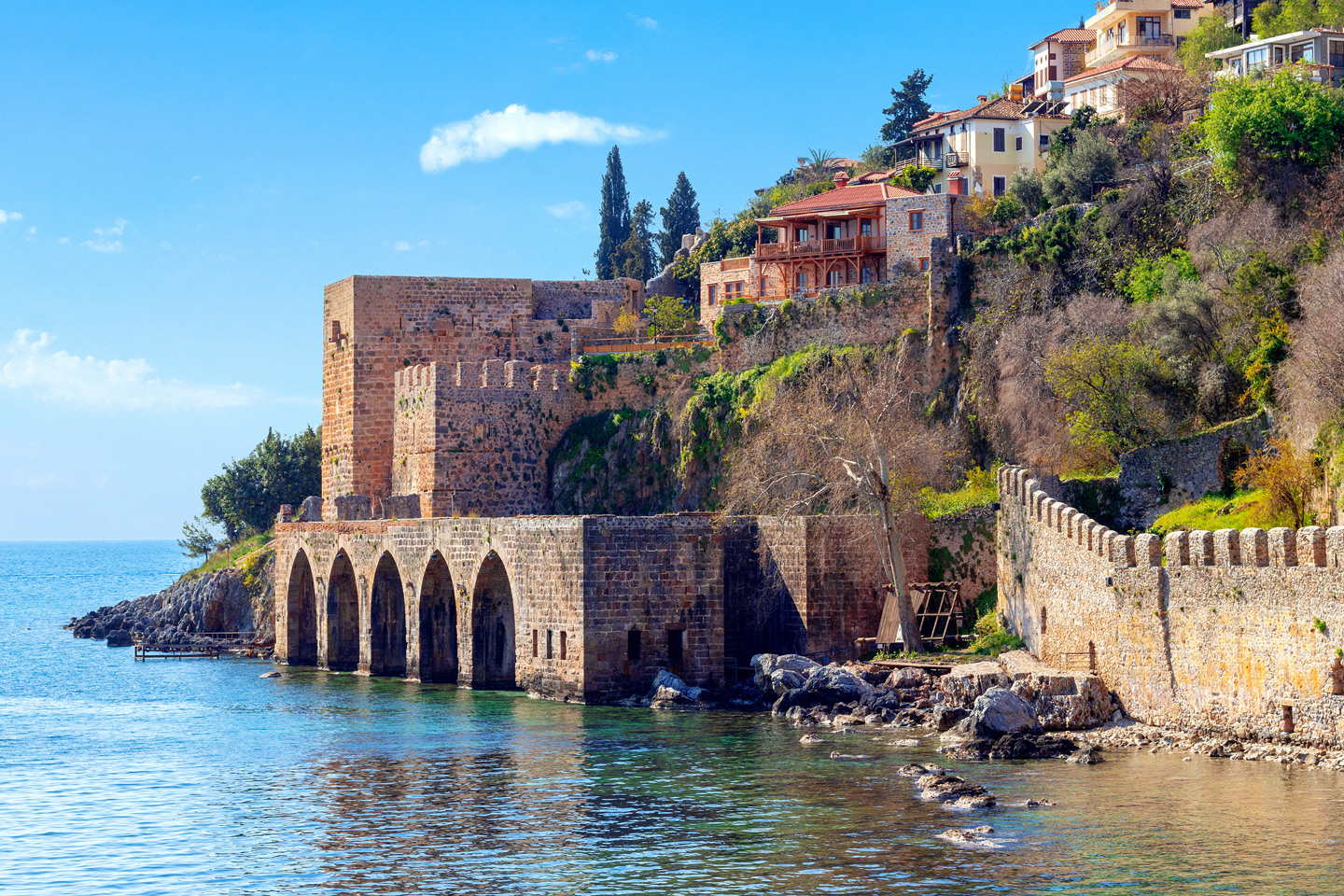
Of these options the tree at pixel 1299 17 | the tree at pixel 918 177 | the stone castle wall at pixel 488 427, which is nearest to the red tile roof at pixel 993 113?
the tree at pixel 918 177

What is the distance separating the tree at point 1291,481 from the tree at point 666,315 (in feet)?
102

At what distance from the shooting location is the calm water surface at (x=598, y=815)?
20750 mm

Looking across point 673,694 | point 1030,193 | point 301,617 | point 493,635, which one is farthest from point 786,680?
point 1030,193

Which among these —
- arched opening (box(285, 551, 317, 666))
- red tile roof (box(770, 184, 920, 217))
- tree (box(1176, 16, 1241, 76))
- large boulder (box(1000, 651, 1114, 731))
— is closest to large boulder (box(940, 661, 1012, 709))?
large boulder (box(1000, 651, 1114, 731))

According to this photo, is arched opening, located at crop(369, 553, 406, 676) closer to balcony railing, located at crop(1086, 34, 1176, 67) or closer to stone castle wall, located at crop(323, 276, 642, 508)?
stone castle wall, located at crop(323, 276, 642, 508)

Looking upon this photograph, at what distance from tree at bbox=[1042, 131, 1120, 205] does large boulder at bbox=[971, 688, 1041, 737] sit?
89.8 ft

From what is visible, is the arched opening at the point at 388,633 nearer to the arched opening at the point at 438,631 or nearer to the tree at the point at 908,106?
the arched opening at the point at 438,631

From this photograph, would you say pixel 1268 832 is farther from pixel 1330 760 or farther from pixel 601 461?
pixel 601 461

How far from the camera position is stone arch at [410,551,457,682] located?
44938mm

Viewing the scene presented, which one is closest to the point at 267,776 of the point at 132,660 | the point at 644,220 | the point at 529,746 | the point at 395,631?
the point at 529,746

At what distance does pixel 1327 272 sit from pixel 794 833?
769 inches

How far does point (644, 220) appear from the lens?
99312 millimetres

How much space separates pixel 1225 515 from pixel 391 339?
115 feet

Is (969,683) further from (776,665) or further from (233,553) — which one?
(233,553)
